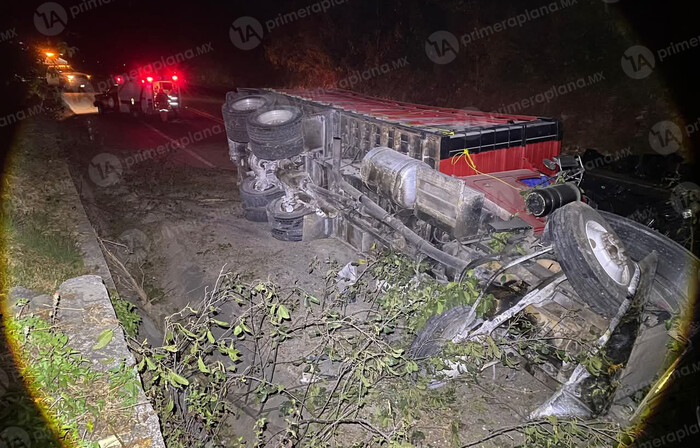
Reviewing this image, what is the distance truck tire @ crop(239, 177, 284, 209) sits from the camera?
7531mm

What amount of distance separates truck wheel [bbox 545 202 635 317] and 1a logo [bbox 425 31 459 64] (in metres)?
15.0

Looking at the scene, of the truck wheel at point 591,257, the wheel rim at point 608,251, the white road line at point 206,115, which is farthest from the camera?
the white road line at point 206,115

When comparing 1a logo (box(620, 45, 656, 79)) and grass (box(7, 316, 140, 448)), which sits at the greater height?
1a logo (box(620, 45, 656, 79))

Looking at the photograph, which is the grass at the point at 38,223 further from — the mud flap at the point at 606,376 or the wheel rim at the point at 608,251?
the wheel rim at the point at 608,251

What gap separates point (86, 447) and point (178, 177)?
884cm

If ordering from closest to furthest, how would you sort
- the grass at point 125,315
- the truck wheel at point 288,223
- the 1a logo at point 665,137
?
the grass at point 125,315, the truck wheel at point 288,223, the 1a logo at point 665,137

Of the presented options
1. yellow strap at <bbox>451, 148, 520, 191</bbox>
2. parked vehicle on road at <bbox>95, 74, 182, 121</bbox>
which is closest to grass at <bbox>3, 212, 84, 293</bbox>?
yellow strap at <bbox>451, 148, 520, 191</bbox>

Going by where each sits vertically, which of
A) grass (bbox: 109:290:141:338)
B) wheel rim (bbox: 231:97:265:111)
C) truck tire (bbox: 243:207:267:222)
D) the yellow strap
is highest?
wheel rim (bbox: 231:97:265:111)

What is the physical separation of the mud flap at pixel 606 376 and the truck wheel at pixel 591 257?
0.11m

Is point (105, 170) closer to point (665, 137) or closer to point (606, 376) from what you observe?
point (606, 376)

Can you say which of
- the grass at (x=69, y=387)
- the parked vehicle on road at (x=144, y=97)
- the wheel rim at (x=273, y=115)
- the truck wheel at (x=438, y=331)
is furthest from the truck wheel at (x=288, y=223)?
the parked vehicle on road at (x=144, y=97)

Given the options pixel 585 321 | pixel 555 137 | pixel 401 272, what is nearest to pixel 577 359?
pixel 585 321

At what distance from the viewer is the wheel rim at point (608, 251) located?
3064 millimetres

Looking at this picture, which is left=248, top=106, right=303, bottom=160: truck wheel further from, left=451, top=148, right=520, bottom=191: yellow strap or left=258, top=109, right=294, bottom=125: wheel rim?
left=451, top=148, right=520, bottom=191: yellow strap
